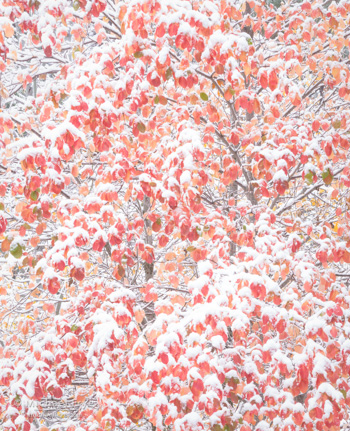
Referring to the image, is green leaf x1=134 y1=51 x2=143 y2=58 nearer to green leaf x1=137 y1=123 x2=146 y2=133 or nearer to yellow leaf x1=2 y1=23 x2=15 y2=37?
green leaf x1=137 y1=123 x2=146 y2=133

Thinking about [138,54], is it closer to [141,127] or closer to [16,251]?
[141,127]

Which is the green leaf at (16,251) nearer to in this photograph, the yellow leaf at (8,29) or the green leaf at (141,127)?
the green leaf at (141,127)

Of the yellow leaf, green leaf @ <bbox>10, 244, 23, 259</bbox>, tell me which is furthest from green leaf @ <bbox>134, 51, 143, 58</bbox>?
green leaf @ <bbox>10, 244, 23, 259</bbox>

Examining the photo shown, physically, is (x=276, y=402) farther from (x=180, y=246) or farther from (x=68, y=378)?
(x=180, y=246)

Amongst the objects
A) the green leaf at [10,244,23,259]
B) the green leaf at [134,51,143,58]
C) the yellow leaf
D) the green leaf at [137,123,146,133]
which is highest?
the green leaf at [134,51,143,58]

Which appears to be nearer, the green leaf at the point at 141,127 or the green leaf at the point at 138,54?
the green leaf at the point at 138,54

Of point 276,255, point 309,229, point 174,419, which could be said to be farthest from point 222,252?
point 174,419

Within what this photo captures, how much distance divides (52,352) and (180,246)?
3.07 meters

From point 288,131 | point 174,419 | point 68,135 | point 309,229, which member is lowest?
point 174,419

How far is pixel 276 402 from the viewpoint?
11.2ft

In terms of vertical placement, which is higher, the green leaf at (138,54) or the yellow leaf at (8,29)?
the green leaf at (138,54)

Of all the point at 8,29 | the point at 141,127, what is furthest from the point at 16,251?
the point at 8,29

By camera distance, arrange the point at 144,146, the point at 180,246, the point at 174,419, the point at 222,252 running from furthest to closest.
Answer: the point at 180,246 → the point at 144,146 → the point at 222,252 → the point at 174,419

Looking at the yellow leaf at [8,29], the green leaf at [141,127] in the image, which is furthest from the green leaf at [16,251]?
the yellow leaf at [8,29]
